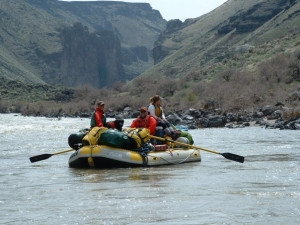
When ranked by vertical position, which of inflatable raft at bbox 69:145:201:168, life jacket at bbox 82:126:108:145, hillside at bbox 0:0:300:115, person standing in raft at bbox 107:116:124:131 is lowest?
inflatable raft at bbox 69:145:201:168

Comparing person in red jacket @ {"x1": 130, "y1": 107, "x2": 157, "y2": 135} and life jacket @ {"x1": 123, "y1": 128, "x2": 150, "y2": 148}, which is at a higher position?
person in red jacket @ {"x1": 130, "y1": 107, "x2": 157, "y2": 135}

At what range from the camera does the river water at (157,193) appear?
9.12m

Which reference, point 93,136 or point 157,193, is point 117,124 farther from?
point 157,193

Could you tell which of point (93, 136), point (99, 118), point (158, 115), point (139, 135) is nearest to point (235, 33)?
point (158, 115)

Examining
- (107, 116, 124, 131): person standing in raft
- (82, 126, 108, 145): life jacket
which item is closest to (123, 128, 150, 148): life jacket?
(107, 116, 124, 131): person standing in raft

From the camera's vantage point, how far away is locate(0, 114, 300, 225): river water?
359 inches

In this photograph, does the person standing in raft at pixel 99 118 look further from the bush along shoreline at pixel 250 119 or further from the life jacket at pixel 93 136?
the bush along shoreline at pixel 250 119

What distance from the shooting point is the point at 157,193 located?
36.6 ft

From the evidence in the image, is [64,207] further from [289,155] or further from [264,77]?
[264,77]

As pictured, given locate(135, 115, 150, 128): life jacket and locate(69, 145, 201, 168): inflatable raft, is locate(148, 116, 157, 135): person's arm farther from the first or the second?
locate(69, 145, 201, 168): inflatable raft

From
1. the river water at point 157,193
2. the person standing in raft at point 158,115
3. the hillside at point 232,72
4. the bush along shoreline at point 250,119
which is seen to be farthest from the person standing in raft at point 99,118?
the hillside at point 232,72

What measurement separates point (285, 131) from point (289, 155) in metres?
11.1

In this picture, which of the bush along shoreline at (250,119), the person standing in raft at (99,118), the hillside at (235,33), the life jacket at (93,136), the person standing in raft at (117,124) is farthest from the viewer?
the hillside at (235,33)

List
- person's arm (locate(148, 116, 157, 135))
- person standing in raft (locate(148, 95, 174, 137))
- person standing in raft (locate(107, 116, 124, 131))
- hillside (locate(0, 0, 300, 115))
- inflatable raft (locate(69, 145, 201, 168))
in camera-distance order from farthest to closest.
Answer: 1. hillside (locate(0, 0, 300, 115))
2. person standing in raft (locate(148, 95, 174, 137))
3. person's arm (locate(148, 116, 157, 135))
4. person standing in raft (locate(107, 116, 124, 131))
5. inflatable raft (locate(69, 145, 201, 168))
